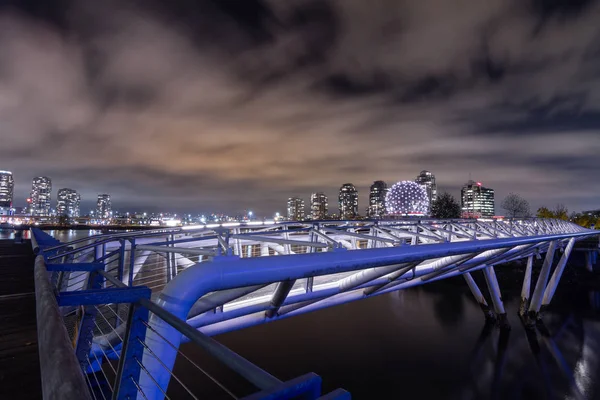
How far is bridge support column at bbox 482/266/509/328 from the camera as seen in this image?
21270mm

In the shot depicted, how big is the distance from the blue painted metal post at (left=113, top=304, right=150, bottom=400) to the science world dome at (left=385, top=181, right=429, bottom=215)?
263ft

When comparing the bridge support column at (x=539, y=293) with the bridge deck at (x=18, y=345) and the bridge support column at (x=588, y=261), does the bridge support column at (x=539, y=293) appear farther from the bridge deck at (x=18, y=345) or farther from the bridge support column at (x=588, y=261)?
the bridge deck at (x=18, y=345)

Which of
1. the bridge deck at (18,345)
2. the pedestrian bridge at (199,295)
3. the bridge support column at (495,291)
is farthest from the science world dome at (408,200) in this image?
the bridge deck at (18,345)

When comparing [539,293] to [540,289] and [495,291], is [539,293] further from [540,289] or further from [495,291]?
[495,291]

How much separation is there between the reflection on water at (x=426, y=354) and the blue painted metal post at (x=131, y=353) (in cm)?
1415

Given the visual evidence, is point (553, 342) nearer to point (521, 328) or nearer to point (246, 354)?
point (521, 328)

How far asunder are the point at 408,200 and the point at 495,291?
58828mm

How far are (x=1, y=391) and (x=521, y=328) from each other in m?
27.5

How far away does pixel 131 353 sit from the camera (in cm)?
244

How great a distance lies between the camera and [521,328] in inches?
899

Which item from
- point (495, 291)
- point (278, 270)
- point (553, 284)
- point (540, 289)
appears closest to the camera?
point (278, 270)

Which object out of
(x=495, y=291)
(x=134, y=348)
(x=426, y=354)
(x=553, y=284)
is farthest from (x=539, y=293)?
(x=134, y=348)

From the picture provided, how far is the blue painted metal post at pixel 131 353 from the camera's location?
7.77ft

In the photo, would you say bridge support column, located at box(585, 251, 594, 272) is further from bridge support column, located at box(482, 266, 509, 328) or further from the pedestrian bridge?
the pedestrian bridge
